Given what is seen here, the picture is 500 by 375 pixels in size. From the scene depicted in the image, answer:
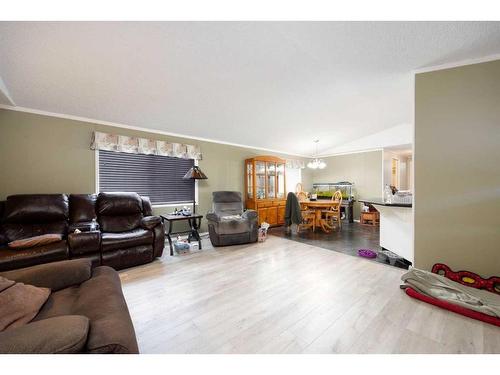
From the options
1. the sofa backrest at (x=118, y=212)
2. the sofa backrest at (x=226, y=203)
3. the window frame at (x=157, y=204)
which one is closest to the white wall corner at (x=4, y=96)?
the window frame at (x=157, y=204)

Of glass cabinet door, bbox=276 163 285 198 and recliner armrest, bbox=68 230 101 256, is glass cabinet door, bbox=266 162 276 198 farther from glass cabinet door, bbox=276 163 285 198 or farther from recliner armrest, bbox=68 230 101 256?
recliner armrest, bbox=68 230 101 256

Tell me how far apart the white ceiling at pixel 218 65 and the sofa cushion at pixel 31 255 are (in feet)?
6.23

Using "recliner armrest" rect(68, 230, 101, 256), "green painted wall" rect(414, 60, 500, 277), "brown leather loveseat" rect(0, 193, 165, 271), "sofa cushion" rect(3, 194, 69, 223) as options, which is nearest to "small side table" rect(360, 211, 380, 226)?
"green painted wall" rect(414, 60, 500, 277)

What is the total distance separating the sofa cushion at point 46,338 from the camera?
662 millimetres

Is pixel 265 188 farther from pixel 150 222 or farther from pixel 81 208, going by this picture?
pixel 81 208

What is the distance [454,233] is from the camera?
220 cm

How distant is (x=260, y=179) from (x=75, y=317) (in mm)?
4472

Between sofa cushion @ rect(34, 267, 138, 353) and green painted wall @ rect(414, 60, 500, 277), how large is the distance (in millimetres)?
2988

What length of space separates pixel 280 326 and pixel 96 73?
3.19 meters

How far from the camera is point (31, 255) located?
2004 mm

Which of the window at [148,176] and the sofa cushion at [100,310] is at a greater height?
the window at [148,176]

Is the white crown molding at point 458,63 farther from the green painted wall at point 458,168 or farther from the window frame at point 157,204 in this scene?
the window frame at point 157,204
